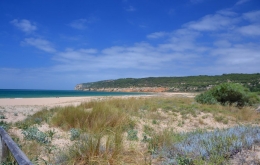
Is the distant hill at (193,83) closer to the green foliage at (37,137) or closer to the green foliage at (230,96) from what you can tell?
the green foliage at (230,96)

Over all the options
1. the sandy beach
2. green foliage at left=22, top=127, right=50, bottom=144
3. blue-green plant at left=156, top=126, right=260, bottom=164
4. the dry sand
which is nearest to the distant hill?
the sandy beach

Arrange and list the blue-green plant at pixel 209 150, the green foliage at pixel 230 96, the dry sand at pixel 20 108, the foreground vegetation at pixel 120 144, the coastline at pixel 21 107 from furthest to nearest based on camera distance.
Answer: the green foliage at pixel 230 96
the dry sand at pixel 20 108
the coastline at pixel 21 107
the foreground vegetation at pixel 120 144
the blue-green plant at pixel 209 150

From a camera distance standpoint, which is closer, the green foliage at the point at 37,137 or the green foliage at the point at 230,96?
the green foliage at the point at 37,137

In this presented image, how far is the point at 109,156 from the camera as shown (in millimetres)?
3771

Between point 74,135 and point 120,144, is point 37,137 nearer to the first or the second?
point 74,135

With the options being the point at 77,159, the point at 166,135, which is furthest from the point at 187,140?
the point at 77,159

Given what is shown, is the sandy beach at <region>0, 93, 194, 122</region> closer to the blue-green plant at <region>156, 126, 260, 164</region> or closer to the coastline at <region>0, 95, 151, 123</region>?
the coastline at <region>0, 95, 151, 123</region>

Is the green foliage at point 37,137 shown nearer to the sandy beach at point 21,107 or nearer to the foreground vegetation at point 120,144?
the foreground vegetation at point 120,144

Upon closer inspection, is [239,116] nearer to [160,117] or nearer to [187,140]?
[160,117]

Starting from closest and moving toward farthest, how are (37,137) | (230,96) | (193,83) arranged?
(37,137) → (230,96) → (193,83)

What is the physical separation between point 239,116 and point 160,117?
4.51 m

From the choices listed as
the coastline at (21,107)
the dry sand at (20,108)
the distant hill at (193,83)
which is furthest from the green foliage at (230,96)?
the distant hill at (193,83)

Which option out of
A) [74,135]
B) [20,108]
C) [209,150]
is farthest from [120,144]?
[20,108]

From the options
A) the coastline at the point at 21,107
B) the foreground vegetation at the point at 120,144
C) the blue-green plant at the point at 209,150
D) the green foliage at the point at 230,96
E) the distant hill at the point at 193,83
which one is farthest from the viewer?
the distant hill at the point at 193,83
